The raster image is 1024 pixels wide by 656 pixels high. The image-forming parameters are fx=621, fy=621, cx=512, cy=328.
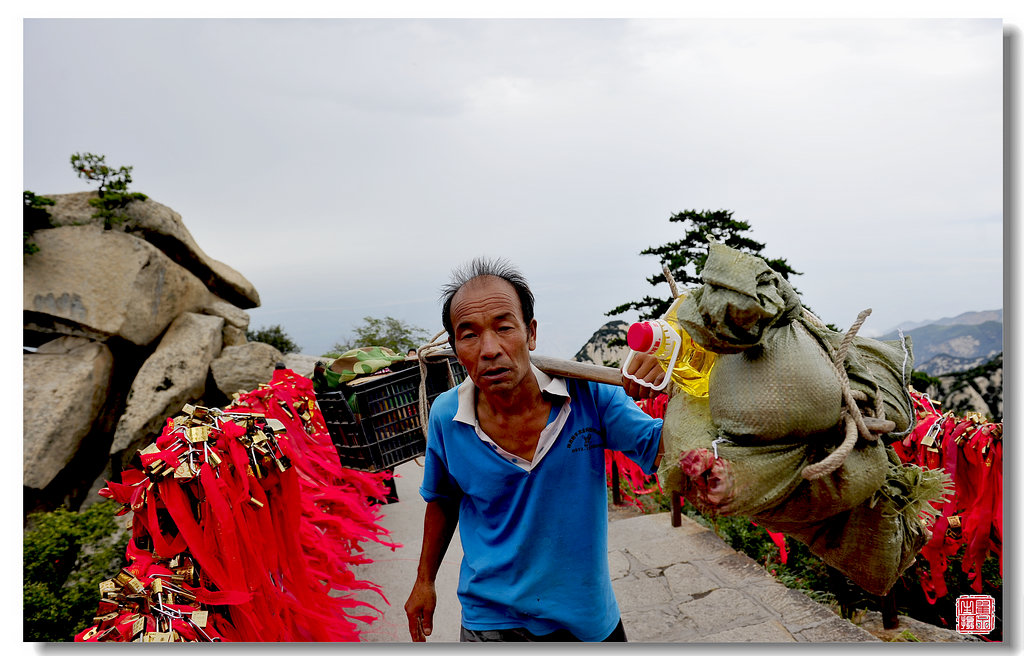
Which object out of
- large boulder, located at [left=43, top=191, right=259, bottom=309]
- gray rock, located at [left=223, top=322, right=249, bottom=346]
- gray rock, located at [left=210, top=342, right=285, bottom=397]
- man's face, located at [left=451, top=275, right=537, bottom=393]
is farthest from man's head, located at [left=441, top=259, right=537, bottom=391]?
gray rock, located at [left=223, top=322, right=249, bottom=346]

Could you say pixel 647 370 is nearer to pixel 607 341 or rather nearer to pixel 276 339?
pixel 607 341

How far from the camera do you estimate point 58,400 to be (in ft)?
23.3

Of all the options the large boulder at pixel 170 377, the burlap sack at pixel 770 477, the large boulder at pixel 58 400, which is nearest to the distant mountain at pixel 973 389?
the burlap sack at pixel 770 477

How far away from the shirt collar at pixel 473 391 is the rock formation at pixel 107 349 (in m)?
7.21

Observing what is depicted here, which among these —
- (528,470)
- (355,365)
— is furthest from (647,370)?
(355,365)

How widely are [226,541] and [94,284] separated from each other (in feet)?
22.7

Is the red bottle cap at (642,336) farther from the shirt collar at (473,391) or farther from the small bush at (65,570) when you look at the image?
the small bush at (65,570)

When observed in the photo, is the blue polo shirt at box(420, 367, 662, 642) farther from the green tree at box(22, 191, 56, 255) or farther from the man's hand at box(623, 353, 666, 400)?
the green tree at box(22, 191, 56, 255)

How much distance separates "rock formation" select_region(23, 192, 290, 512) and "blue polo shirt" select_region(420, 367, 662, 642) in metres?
7.23

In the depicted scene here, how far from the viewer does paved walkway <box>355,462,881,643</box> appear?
3.11 meters

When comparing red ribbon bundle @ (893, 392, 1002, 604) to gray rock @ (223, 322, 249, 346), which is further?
gray rock @ (223, 322, 249, 346)

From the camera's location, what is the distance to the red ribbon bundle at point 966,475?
8.70ft

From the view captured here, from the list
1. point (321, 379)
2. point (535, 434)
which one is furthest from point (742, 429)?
point (321, 379)

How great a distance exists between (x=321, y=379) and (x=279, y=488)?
0.46 metres
